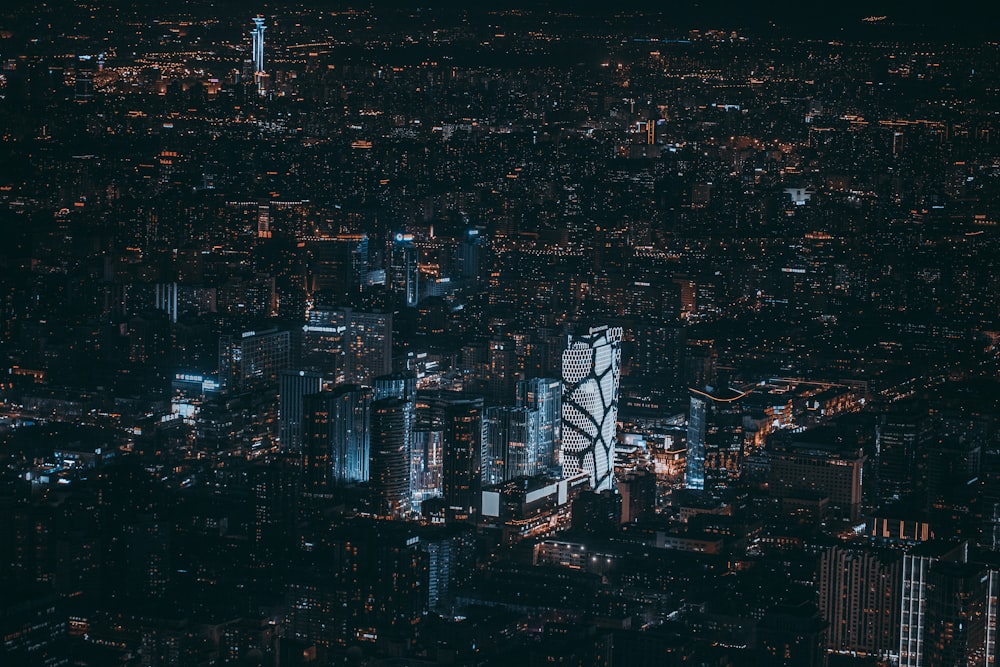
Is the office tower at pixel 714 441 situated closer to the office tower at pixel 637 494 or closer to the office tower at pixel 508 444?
the office tower at pixel 637 494

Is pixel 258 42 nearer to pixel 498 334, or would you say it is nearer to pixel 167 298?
pixel 167 298

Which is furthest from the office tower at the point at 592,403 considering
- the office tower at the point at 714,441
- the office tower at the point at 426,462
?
the office tower at the point at 426,462

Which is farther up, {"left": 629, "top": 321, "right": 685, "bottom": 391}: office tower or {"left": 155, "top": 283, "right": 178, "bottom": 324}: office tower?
{"left": 155, "top": 283, "right": 178, "bottom": 324}: office tower

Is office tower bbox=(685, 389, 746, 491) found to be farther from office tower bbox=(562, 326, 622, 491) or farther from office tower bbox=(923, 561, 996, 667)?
office tower bbox=(923, 561, 996, 667)

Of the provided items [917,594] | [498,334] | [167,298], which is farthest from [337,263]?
[917,594]

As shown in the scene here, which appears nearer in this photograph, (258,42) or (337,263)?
(258,42)

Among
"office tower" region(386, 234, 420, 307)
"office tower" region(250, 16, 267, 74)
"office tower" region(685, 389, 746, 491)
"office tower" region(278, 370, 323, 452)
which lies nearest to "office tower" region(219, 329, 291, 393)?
"office tower" region(278, 370, 323, 452)
